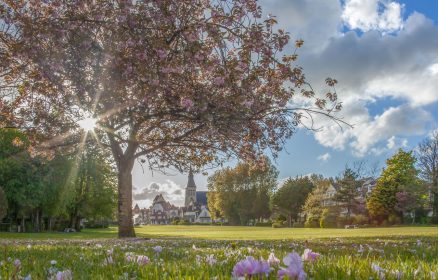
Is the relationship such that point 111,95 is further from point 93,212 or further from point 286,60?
point 93,212

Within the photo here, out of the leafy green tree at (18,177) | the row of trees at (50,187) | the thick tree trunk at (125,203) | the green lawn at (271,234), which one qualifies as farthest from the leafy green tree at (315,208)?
the thick tree trunk at (125,203)

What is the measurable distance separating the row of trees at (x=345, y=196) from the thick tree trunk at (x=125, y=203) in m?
38.7

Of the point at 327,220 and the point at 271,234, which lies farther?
the point at 327,220

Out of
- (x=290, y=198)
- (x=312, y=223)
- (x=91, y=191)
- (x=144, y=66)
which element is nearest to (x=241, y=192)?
(x=290, y=198)

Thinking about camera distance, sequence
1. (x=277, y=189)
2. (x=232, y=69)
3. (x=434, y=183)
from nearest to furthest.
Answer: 1. (x=232, y=69)
2. (x=434, y=183)
3. (x=277, y=189)

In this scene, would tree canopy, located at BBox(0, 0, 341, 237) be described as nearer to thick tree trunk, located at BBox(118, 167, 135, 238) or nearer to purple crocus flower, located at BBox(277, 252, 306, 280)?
thick tree trunk, located at BBox(118, 167, 135, 238)

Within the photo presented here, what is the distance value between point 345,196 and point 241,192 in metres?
34.9

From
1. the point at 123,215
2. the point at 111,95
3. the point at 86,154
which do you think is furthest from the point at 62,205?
the point at 111,95

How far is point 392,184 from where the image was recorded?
83938 mm

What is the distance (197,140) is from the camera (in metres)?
23.9

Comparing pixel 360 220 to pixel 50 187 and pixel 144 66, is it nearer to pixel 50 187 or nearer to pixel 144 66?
pixel 50 187

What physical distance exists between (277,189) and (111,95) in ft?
329

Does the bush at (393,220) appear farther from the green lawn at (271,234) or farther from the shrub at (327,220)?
the green lawn at (271,234)

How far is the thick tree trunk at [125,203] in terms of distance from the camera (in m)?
24.9
